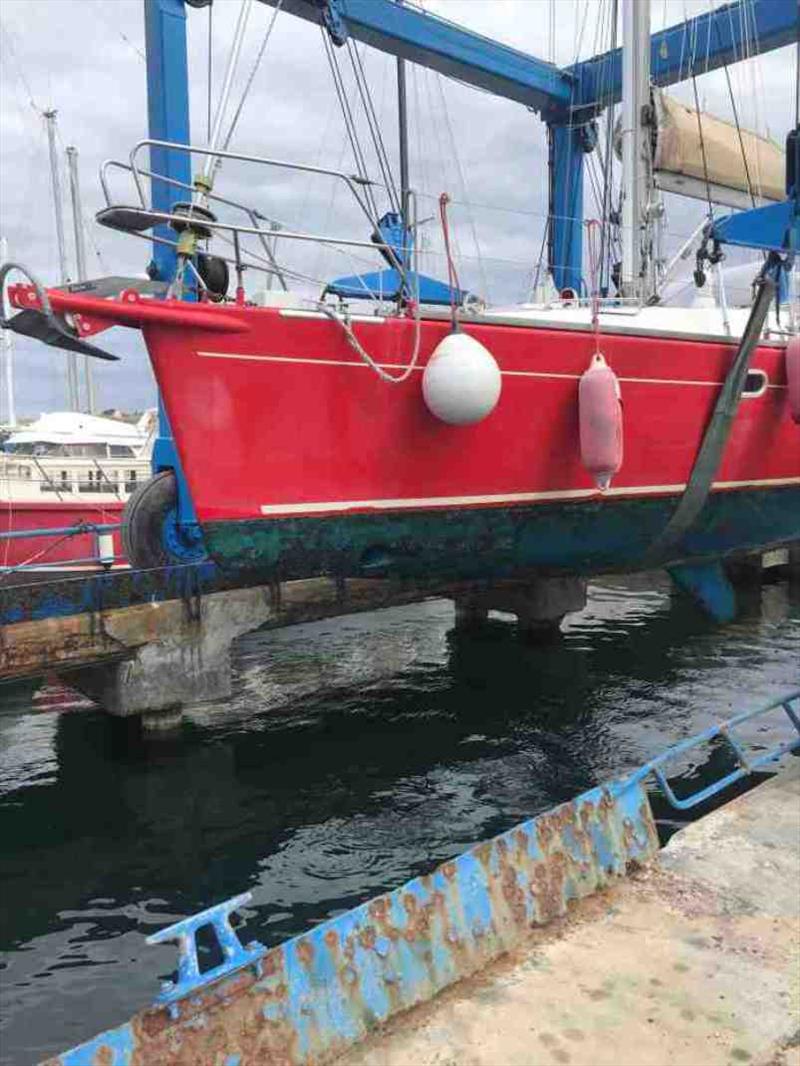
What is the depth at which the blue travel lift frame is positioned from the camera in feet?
28.0

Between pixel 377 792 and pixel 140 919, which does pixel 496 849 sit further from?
pixel 377 792

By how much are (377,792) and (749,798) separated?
8.31ft

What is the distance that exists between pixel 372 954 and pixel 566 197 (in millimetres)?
14292

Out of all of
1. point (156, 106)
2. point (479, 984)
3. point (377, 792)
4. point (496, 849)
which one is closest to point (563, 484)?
point (377, 792)

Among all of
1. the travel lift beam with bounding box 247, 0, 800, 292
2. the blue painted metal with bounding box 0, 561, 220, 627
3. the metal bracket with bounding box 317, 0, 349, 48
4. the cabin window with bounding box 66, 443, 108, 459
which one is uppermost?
the travel lift beam with bounding box 247, 0, 800, 292

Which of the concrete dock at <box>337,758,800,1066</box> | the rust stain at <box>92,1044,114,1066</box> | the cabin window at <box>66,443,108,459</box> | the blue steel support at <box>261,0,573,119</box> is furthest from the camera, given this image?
the cabin window at <box>66,443,108,459</box>

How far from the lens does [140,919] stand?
176 inches

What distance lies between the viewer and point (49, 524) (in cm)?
1373

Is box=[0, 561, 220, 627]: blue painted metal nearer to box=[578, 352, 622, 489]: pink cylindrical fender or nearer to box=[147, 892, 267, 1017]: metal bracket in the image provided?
box=[578, 352, 622, 489]: pink cylindrical fender

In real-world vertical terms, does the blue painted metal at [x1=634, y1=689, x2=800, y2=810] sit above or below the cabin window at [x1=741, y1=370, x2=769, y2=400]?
below

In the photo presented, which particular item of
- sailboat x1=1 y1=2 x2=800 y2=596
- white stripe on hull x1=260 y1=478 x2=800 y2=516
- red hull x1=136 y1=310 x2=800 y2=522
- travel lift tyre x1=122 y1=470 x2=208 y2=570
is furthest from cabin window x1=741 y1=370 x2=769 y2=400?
travel lift tyre x1=122 y1=470 x2=208 y2=570

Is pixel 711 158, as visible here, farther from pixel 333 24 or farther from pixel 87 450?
pixel 87 450

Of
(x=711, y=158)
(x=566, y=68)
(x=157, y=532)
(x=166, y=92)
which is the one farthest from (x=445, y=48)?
(x=157, y=532)

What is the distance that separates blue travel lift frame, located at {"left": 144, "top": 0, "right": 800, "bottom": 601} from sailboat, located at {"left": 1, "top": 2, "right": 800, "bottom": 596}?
1.09 m
